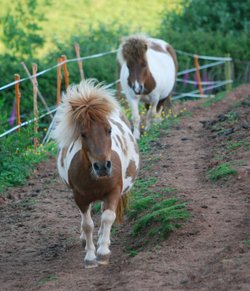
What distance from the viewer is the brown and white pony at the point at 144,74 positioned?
47.6ft

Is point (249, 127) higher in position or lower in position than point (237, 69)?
higher

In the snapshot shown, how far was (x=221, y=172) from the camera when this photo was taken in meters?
9.80

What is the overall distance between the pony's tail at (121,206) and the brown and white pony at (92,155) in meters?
0.48

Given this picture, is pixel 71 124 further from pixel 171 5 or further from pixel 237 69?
pixel 171 5

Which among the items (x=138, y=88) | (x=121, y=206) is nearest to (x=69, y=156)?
(x=121, y=206)

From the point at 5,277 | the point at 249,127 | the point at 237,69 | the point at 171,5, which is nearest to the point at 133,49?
the point at 249,127

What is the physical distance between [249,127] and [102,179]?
17.3ft

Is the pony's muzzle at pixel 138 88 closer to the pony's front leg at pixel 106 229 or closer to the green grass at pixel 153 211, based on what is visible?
the green grass at pixel 153 211

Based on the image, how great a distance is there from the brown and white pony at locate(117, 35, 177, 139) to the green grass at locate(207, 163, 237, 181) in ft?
13.6

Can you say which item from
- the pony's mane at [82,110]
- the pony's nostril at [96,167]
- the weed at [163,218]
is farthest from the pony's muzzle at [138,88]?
the pony's nostril at [96,167]

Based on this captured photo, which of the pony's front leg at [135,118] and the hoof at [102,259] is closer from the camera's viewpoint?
the hoof at [102,259]

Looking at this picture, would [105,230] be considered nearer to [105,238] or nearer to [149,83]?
[105,238]

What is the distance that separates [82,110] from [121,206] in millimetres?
1557

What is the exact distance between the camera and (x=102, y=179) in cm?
762
